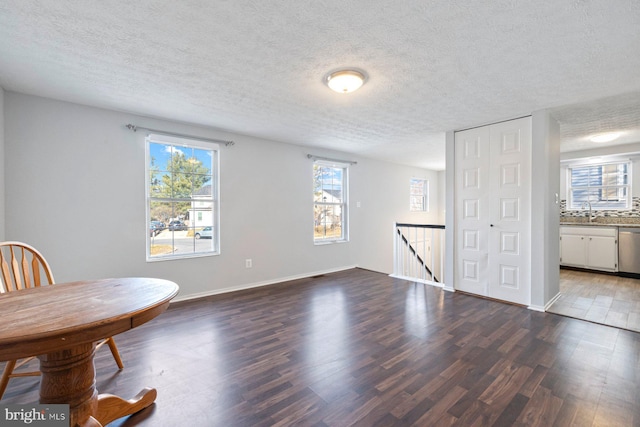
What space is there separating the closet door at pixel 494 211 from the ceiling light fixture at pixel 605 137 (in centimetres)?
183

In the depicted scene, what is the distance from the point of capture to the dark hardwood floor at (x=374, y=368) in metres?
1.58

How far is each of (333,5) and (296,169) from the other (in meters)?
3.29

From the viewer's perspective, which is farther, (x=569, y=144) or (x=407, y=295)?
(x=569, y=144)

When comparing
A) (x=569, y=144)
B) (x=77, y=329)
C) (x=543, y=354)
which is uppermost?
(x=569, y=144)

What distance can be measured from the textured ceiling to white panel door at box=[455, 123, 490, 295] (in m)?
0.46

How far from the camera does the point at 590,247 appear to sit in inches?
193

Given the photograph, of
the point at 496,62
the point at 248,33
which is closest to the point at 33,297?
the point at 248,33

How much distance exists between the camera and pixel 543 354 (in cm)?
221

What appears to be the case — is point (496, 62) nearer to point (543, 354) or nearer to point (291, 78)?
point (291, 78)

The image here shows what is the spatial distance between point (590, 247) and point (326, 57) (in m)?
5.83

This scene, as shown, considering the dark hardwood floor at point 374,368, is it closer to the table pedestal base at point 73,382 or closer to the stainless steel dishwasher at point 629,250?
the table pedestal base at point 73,382

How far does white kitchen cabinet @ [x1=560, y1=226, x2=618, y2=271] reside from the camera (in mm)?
4688

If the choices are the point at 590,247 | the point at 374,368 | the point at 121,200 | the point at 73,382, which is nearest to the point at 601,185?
the point at 590,247

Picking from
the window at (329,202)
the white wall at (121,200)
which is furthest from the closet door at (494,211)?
the white wall at (121,200)
